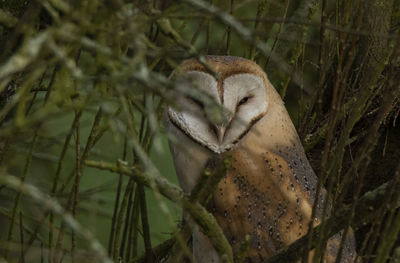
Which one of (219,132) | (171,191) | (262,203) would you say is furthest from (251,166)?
(171,191)

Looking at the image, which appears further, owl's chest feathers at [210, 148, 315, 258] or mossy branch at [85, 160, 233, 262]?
owl's chest feathers at [210, 148, 315, 258]

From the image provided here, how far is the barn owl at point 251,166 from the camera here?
1591mm

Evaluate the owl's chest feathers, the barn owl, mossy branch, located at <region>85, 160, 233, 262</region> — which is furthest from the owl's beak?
mossy branch, located at <region>85, 160, 233, 262</region>

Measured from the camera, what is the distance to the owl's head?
4.97 ft

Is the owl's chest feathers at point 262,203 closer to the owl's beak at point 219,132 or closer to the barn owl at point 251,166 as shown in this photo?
the barn owl at point 251,166

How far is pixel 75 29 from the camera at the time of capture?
66 cm

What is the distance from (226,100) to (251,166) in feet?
1.02

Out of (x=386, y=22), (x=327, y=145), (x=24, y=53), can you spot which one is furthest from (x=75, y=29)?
(x=386, y=22)

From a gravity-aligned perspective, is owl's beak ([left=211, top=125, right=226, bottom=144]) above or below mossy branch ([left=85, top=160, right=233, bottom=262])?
below

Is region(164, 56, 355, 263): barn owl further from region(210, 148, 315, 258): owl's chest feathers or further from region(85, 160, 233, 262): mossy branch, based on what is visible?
region(85, 160, 233, 262): mossy branch

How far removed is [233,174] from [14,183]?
1.17m

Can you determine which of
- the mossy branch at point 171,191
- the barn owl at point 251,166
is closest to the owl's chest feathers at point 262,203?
the barn owl at point 251,166

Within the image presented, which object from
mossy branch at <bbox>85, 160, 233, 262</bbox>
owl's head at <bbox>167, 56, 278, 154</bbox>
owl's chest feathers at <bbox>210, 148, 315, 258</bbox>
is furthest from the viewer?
owl's chest feathers at <bbox>210, 148, 315, 258</bbox>

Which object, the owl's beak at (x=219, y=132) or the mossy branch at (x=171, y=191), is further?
the owl's beak at (x=219, y=132)
